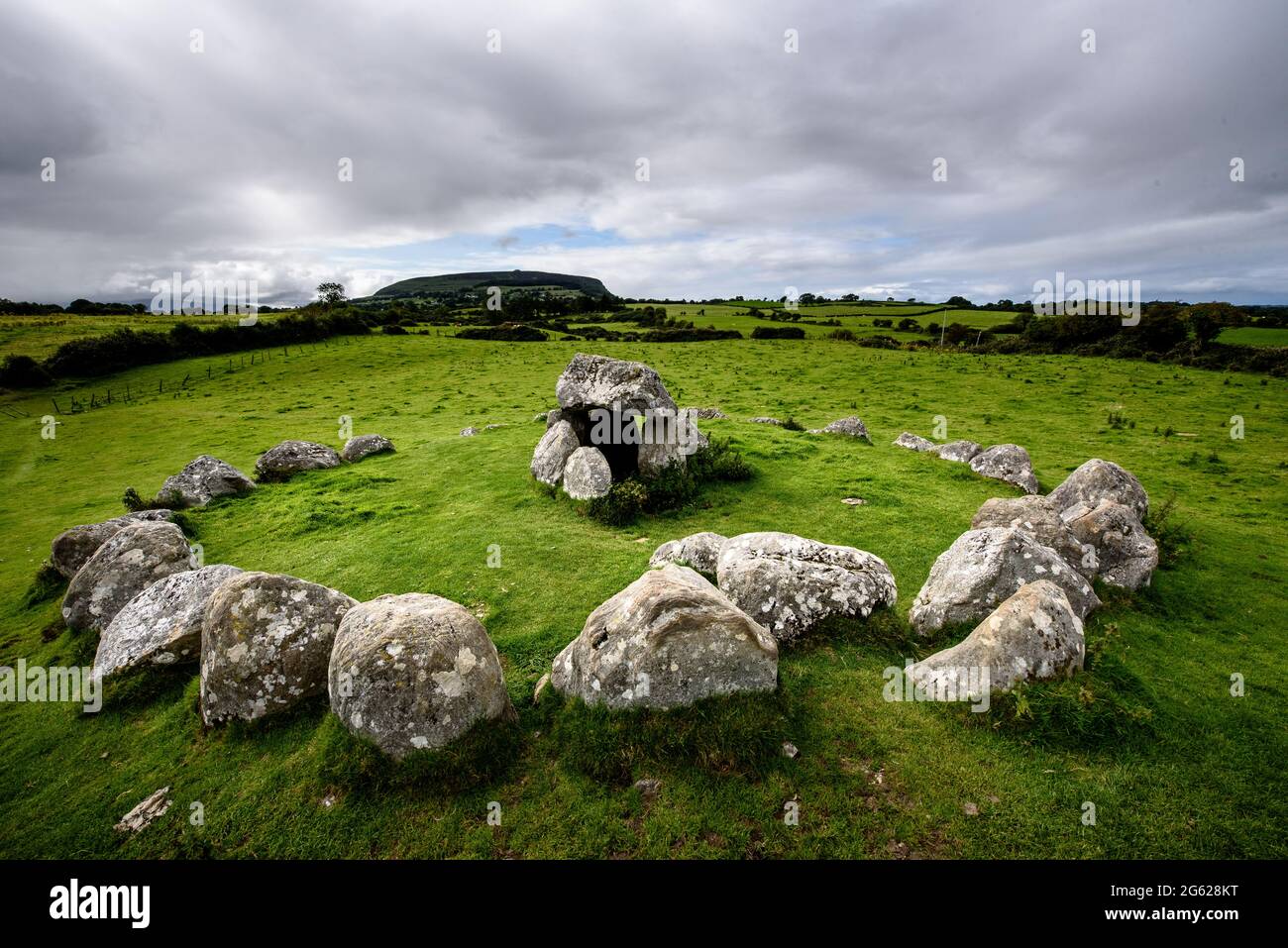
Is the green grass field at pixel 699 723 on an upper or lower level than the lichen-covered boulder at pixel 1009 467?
lower

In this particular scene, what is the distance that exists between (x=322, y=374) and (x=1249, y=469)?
59789 mm

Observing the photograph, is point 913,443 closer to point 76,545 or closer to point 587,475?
point 587,475

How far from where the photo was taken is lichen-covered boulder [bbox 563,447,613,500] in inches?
570

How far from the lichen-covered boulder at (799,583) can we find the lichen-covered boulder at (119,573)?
10327 mm

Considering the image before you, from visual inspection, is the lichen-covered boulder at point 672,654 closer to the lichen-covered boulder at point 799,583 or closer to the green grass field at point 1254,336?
the lichen-covered boulder at point 799,583

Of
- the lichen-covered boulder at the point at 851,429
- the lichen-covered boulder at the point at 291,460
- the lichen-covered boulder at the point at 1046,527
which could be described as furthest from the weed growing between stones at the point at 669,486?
the lichen-covered boulder at the point at 291,460

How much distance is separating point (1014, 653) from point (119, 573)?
48.8 ft

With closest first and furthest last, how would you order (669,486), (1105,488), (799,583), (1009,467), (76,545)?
(799,583), (76,545), (1105,488), (669,486), (1009,467)

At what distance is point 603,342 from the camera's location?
6425cm

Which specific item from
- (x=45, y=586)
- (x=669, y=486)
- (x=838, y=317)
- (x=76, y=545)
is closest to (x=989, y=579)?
(x=669, y=486)

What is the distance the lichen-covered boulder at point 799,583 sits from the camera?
26.3ft

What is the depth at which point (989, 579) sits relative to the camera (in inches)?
316

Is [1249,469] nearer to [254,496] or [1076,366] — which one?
[1076,366]
